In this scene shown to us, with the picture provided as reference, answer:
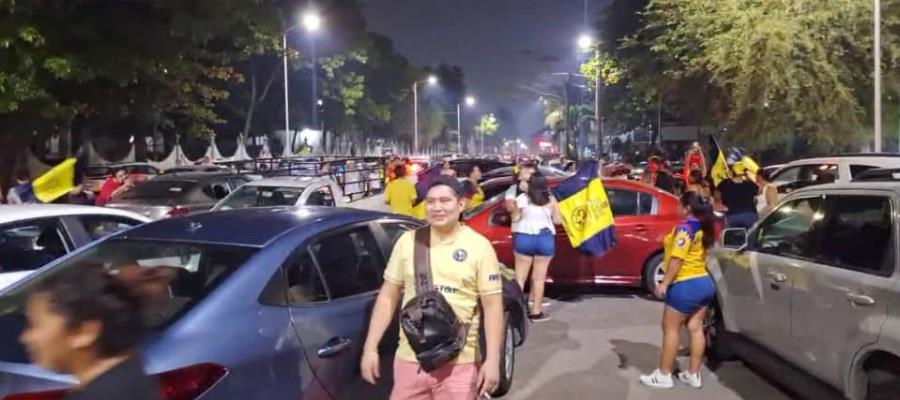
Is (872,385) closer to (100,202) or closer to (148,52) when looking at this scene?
(100,202)

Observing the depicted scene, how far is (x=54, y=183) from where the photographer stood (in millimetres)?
8867

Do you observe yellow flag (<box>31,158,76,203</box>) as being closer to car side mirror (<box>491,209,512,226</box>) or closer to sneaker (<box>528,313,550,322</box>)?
car side mirror (<box>491,209,512,226</box>)

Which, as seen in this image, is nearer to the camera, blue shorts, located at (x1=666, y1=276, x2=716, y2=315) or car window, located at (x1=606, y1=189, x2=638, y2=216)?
blue shorts, located at (x1=666, y1=276, x2=716, y2=315)

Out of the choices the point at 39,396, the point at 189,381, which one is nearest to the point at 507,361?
the point at 189,381

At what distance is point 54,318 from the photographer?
7.97 feet

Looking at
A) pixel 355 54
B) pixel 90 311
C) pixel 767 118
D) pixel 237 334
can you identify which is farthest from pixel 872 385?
pixel 355 54

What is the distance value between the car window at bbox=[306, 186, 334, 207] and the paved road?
14.6 feet

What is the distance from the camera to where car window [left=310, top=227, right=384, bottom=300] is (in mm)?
4508

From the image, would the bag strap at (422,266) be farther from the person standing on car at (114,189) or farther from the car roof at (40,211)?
the person standing on car at (114,189)

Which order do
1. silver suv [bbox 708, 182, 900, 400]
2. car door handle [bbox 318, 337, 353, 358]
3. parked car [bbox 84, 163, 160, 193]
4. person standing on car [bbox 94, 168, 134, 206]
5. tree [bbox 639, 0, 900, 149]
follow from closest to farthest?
car door handle [bbox 318, 337, 353, 358] → silver suv [bbox 708, 182, 900, 400] → person standing on car [bbox 94, 168, 134, 206] → parked car [bbox 84, 163, 160, 193] → tree [bbox 639, 0, 900, 149]

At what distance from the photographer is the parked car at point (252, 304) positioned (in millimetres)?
3438

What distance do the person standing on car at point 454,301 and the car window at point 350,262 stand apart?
66cm

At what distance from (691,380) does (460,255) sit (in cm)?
334

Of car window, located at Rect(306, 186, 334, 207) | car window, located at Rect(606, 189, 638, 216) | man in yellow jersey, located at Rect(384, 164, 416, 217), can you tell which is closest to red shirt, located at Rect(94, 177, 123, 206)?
car window, located at Rect(306, 186, 334, 207)
